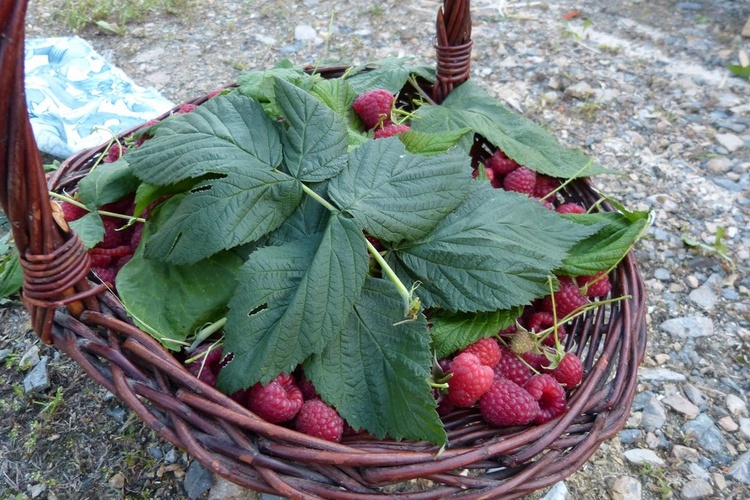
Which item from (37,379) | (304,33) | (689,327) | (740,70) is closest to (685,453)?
(689,327)

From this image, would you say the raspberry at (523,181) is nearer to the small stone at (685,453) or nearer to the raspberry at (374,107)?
the raspberry at (374,107)

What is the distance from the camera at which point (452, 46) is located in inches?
44.7

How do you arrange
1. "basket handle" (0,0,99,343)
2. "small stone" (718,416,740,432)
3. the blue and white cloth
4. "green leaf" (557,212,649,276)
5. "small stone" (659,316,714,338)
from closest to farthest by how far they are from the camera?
"basket handle" (0,0,99,343)
"green leaf" (557,212,649,276)
"small stone" (718,416,740,432)
"small stone" (659,316,714,338)
the blue and white cloth

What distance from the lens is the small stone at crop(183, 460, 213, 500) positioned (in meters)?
0.98

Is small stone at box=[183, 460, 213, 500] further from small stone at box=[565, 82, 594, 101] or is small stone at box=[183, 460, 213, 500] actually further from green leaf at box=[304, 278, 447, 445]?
small stone at box=[565, 82, 594, 101]

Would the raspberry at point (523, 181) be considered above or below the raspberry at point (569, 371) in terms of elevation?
above

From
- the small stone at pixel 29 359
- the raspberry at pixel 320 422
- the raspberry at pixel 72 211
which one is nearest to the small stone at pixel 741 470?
the raspberry at pixel 320 422

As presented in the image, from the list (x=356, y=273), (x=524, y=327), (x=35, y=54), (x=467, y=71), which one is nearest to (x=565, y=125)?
(x=467, y=71)

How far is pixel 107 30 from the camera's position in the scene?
224 cm

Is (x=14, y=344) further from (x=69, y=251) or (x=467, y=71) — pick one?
(x=467, y=71)

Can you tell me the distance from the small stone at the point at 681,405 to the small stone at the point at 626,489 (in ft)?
0.65

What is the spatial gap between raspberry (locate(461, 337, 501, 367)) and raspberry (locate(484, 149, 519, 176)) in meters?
0.39

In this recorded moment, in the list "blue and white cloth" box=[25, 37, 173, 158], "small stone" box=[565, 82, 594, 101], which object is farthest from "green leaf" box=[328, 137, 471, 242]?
"small stone" box=[565, 82, 594, 101]

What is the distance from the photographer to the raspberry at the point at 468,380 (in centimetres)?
74
